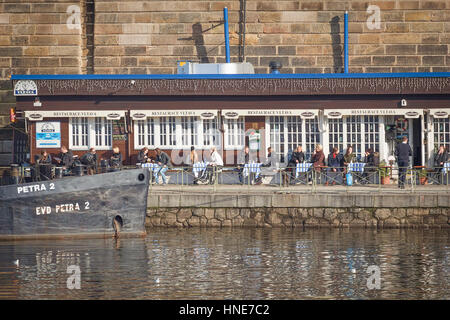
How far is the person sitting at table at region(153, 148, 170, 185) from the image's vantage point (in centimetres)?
2867

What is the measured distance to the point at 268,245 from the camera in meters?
23.7

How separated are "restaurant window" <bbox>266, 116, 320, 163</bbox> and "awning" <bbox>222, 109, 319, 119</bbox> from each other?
404mm

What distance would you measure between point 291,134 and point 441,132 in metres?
5.57

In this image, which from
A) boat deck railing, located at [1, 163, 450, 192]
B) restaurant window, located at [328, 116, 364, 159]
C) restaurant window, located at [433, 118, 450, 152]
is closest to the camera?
boat deck railing, located at [1, 163, 450, 192]

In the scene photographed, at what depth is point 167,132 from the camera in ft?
104

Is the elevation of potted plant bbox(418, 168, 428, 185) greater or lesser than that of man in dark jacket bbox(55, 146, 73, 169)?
lesser

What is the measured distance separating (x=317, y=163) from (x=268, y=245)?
639 cm

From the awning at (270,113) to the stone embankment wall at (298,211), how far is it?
504 centimetres

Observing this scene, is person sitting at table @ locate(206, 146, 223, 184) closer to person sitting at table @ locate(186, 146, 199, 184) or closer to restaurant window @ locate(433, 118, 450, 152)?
person sitting at table @ locate(186, 146, 199, 184)

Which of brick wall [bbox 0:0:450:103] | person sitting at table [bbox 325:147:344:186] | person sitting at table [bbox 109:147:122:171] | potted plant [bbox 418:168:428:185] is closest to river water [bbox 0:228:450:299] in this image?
potted plant [bbox 418:168:428:185]

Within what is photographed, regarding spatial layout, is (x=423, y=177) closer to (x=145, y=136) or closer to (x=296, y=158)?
(x=296, y=158)

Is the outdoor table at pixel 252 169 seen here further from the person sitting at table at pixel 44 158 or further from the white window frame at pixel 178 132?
the person sitting at table at pixel 44 158
